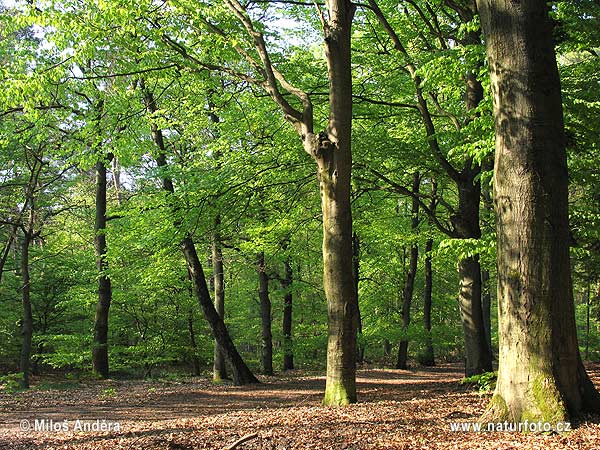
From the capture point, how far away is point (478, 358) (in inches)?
412

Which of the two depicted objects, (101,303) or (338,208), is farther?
(101,303)

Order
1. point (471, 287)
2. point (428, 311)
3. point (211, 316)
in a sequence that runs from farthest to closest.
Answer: point (428, 311), point (211, 316), point (471, 287)

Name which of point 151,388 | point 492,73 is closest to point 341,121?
point 492,73

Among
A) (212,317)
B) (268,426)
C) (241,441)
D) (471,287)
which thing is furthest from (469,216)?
(212,317)

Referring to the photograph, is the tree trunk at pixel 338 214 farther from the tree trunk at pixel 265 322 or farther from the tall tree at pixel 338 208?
the tree trunk at pixel 265 322

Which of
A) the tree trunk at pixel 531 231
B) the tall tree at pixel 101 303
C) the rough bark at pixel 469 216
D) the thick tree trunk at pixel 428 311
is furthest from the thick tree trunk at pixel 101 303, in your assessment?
the tree trunk at pixel 531 231

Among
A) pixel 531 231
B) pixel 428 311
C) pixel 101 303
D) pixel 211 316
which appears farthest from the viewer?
pixel 428 311

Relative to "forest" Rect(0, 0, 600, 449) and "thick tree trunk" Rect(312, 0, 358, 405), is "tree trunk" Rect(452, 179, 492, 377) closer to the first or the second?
"forest" Rect(0, 0, 600, 449)

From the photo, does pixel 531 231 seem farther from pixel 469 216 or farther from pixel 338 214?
pixel 469 216

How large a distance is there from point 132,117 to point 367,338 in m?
13.3

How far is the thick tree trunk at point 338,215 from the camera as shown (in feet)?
23.6

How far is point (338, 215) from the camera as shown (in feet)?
24.0

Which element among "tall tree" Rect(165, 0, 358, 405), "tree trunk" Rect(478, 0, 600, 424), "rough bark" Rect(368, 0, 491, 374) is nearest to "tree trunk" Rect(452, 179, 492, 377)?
"rough bark" Rect(368, 0, 491, 374)

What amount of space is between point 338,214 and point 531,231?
3059 mm
